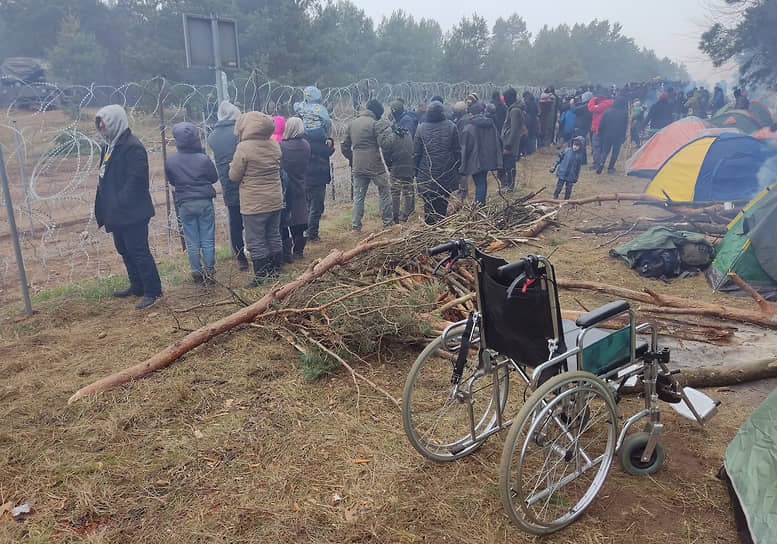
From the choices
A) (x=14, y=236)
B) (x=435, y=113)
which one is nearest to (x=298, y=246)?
(x=435, y=113)

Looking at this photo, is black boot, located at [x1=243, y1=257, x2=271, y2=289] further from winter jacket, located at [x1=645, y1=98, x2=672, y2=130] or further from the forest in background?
winter jacket, located at [x1=645, y1=98, x2=672, y2=130]

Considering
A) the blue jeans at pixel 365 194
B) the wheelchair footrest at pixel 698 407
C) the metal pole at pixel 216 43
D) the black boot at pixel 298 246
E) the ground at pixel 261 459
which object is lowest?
the ground at pixel 261 459

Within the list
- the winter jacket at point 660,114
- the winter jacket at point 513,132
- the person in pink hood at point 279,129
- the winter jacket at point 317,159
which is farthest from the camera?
the winter jacket at point 660,114

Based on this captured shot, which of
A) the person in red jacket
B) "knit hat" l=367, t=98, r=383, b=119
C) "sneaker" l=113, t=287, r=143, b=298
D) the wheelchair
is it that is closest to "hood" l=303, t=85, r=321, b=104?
"knit hat" l=367, t=98, r=383, b=119

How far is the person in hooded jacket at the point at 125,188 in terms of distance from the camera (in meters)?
4.87

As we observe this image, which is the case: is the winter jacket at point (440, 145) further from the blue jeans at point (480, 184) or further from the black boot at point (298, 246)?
A: the black boot at point (298, 246)

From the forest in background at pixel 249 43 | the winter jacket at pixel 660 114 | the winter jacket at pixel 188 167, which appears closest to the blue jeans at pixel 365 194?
the winter jacket at pixel 188 167

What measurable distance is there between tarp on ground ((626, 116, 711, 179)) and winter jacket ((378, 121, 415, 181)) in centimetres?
634

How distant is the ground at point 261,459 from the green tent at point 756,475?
4.7 inches

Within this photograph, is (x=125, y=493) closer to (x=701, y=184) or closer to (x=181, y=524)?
(x=181, y=524)

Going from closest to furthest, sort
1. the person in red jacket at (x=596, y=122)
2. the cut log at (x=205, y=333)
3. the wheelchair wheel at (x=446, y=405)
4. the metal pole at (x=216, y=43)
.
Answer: the wheelchair wheel at (x=446, y=405) → the cut log at (x=205, y=333) → the metal pole at (x=216, y=43) → the person in red jacket at (x=596, y=122)

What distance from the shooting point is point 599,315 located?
7.36ft

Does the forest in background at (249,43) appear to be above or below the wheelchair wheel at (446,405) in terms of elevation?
above

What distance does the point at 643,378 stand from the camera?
2.62 m
